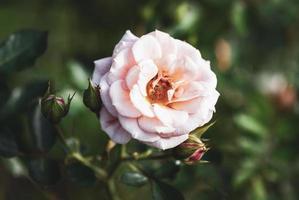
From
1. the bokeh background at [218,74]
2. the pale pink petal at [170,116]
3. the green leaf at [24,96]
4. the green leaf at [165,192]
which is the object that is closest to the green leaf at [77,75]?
the bokeh background at [218,74]

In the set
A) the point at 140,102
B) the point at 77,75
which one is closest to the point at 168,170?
the point at 140,102

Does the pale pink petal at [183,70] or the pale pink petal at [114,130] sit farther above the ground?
the pale pink petal at [183,70]

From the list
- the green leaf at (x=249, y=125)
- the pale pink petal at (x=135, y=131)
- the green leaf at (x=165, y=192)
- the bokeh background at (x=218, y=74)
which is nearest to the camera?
the pale pink petal at (x=135, y=131)

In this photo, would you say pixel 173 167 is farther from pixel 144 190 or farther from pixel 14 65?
pixel 144 190

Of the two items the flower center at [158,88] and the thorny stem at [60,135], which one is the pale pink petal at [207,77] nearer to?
the flower center at [158,88]

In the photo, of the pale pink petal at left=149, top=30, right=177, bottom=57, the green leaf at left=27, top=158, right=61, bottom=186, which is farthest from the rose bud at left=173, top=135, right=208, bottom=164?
the green leaf at left=27, top=158, right=61, bottom=186

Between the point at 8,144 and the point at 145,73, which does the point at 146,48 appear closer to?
the point at 145,73
